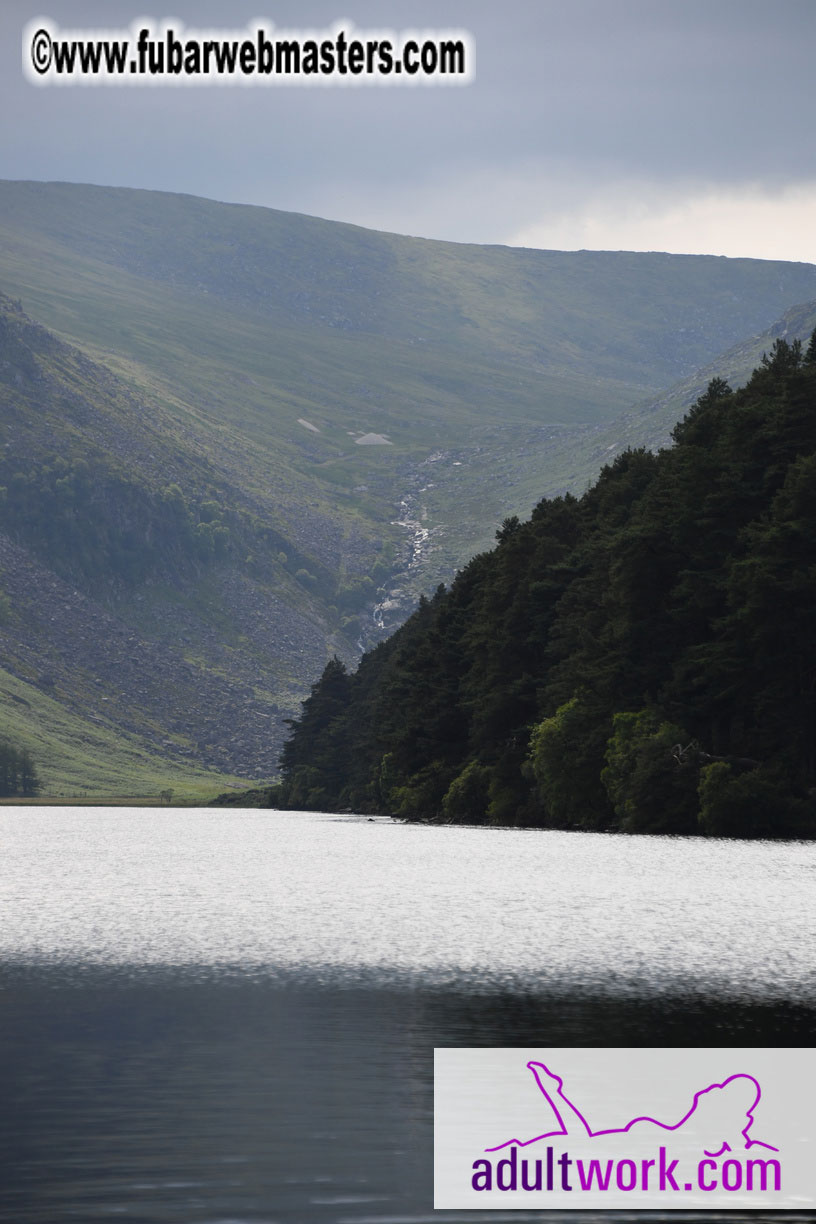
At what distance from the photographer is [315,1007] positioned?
98.3 ft

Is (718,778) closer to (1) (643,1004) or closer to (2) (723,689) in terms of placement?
(2) (723,689)

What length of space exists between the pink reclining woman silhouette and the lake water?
5.18ft

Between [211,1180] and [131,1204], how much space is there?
→ 3.74ft

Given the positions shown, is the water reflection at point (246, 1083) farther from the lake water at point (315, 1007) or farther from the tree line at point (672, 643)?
the tree line at point (672, 643)

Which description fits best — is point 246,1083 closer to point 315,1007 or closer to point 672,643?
point 315,1007

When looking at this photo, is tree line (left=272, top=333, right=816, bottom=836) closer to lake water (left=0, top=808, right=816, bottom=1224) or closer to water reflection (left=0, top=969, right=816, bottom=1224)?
lake water (left=0, top=808, right=816, bottom=1224)

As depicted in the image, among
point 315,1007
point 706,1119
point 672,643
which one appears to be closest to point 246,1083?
point 706,1119

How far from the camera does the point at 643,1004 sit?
30031 mm

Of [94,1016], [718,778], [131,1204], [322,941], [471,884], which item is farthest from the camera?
[718,778]

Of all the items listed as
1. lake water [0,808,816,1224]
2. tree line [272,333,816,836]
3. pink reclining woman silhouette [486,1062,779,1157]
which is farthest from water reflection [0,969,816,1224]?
tree line [272,333,816,836]

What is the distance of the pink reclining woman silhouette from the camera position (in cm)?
1939

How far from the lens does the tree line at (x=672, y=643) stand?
96750 millimetres

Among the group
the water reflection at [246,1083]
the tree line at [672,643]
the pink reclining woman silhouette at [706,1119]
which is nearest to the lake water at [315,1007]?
the water reflection at [246,1083]

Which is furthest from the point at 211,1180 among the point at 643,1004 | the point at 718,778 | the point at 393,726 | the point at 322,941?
the point at 393,726
